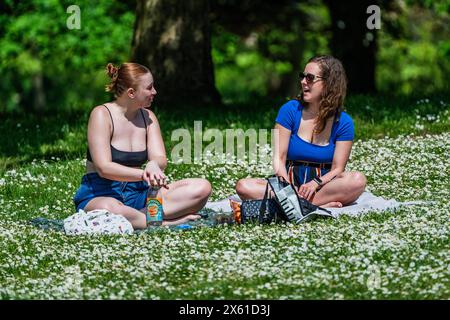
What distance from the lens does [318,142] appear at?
446 inches

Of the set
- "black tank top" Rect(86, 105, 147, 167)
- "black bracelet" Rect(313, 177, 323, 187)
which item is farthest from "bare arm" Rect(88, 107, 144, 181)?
"black bracelet" Rect(313, 177, 323, 187)

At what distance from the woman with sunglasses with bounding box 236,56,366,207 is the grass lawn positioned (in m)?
0.77

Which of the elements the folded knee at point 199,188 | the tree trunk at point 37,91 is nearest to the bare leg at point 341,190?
the folded knee at point 199,188

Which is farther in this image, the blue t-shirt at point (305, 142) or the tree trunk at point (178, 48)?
the tree trunk at point (178, 48)

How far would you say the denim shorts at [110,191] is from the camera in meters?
10.8

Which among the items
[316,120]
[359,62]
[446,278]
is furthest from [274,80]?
[446,278]

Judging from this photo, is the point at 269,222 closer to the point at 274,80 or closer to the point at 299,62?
the point at 299,62

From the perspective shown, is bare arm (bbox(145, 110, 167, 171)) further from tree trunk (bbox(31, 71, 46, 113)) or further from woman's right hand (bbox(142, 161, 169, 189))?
tree trunk (bbox(31, 71, 46, 113))

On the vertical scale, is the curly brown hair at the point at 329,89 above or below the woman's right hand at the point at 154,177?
above

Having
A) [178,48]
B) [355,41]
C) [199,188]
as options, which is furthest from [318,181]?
[355,41]

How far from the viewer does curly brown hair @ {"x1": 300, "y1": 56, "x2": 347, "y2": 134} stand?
11086mm

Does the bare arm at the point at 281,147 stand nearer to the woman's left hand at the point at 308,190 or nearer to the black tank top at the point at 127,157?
the woman's left hand at the point at 308,190

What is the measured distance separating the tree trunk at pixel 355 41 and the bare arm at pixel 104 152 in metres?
14.2
